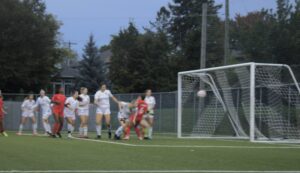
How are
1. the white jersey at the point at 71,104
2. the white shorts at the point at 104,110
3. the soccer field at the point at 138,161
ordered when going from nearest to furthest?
the soccer field at the point at 138,161 < the white shorts at the point at 104,110 < the white jersey at the point at 71,104

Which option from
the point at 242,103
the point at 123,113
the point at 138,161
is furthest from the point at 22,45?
the point at 138,161

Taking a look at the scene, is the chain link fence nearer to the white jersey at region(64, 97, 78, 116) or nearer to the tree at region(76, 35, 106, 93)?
the white jersey at region(64, 97, 78, 116)

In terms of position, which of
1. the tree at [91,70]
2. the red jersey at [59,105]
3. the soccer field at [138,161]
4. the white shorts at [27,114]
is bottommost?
the soccer field at [138,161]

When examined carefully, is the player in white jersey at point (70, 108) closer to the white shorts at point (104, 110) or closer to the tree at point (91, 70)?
the white shorts at point (104, 110)

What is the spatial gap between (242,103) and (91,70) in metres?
43.4

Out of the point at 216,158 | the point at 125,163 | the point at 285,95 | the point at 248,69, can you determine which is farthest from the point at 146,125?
the point at 125,163

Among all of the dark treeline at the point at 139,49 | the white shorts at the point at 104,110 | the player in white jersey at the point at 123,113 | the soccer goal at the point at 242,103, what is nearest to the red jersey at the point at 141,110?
the player in white jersey at the point at 123,113

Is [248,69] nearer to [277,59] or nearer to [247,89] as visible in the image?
[247,89]

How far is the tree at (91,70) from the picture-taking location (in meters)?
65.9

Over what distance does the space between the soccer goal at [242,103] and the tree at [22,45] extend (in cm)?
2652

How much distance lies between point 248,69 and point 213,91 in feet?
11.6

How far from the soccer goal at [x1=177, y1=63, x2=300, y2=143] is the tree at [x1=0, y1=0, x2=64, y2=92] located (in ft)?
87.0

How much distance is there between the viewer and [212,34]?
5247 cm

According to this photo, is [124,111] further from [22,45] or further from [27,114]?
[22,45]
